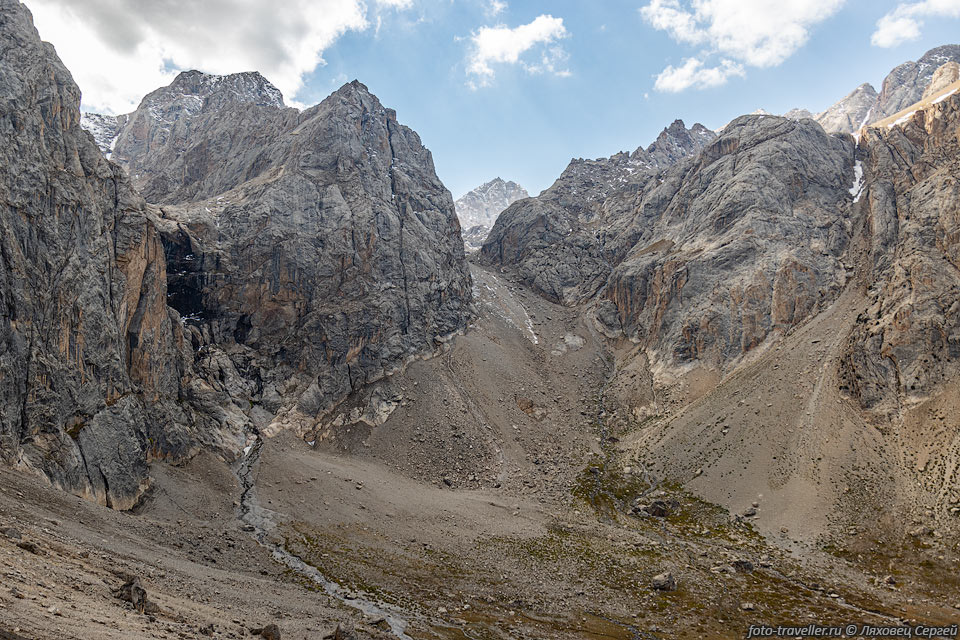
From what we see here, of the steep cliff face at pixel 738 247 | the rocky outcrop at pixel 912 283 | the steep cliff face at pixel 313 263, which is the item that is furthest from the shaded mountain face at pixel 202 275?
the rocky outcrop at pixel 912 283

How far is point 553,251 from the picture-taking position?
14738 cm

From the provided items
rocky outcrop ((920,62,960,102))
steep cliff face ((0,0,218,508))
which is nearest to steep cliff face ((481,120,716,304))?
rocky outcrop ((920,62,960,102))

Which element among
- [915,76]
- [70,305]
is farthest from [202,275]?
[915,76]

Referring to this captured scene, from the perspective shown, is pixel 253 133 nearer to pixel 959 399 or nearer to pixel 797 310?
pixel 797 310

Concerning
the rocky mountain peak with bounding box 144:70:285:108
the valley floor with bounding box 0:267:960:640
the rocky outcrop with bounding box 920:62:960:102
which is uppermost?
the rocky outcrop with bounding box 920:62:960:102

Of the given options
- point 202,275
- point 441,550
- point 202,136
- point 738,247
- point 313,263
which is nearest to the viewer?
point 441,550

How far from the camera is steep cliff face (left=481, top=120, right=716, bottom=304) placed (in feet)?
458

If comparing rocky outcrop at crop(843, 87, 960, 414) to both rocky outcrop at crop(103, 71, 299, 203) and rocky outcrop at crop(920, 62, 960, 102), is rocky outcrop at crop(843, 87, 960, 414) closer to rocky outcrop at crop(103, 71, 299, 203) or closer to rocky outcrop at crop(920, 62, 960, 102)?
→ rocky outcrop at crop(920, 62, 960, 102)

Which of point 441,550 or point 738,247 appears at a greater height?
point 738,247

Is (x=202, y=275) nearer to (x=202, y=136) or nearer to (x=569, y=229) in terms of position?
(x=202, y=136)

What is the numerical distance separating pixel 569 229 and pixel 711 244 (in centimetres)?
5342

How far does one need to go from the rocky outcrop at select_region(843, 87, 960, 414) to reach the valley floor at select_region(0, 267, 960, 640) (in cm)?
957

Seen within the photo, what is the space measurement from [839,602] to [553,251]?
112m

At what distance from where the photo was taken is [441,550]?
52.2 meters
